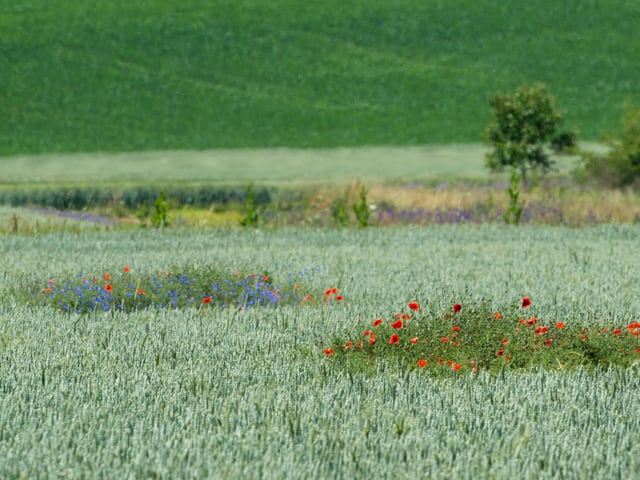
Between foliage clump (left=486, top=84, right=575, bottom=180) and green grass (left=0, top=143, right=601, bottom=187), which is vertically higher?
foliage clump (left=486, top=84, right=575, bottom=180)

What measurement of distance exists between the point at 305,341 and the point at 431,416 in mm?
2329

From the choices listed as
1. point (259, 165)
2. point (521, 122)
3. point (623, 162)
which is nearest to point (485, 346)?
point (623, 162)

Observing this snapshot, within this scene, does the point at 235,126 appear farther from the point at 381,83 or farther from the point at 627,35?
the point at 627,35

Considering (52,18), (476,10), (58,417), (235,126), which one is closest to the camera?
(58,417)

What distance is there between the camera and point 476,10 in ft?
221

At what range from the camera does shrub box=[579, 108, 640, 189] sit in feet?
96.1

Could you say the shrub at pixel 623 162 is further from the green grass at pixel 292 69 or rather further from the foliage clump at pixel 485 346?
the foliage clump at pixel 485 346

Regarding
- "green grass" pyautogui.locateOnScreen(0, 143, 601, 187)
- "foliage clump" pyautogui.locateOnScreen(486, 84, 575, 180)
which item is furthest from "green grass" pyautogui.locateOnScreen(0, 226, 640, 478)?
"green grass" pyautogui.locateOnScreen(0, 143, 601, 187)

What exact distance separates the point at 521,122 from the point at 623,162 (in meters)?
4.89

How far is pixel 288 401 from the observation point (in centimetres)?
597

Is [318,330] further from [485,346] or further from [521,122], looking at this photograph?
[521,122]

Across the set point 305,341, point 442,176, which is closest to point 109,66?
point 442,176

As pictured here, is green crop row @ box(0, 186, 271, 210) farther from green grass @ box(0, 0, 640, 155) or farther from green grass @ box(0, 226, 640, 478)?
green grass @ box(0, 0, 640, 155)

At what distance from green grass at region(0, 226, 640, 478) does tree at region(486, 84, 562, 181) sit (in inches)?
896
